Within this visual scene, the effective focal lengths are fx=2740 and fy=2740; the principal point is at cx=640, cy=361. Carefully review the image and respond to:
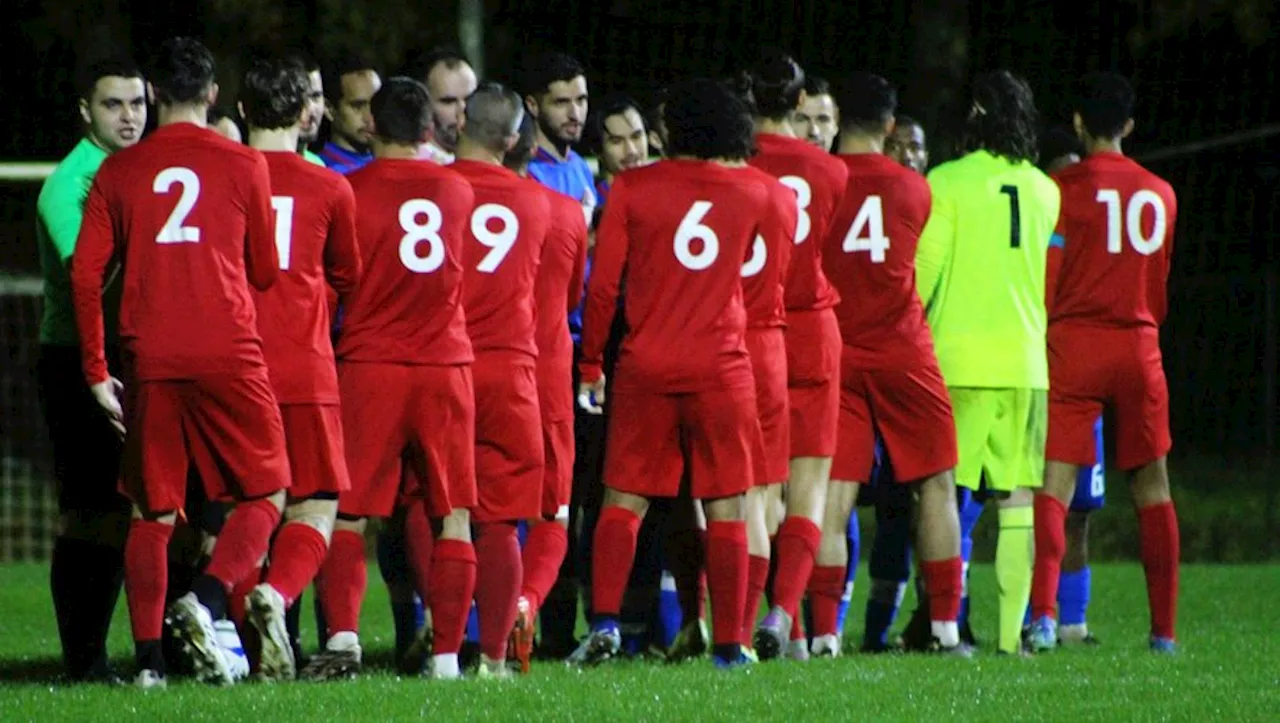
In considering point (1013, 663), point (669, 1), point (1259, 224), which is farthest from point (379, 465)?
point (1259, 224)

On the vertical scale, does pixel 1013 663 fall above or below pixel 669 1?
below

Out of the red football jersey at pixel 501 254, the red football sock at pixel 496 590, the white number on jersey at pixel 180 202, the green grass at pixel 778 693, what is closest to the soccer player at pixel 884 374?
the green grass at pixel 778 693

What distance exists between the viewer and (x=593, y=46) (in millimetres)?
25328

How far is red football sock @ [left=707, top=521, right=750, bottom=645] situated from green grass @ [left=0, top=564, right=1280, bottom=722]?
0.63 feet

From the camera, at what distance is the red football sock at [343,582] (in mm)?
9570

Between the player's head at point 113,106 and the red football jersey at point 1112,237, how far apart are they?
12.7 feet

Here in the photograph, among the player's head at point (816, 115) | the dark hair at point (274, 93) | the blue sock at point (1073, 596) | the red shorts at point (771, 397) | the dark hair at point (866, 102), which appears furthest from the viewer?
the blue sock at point (1073, 596)

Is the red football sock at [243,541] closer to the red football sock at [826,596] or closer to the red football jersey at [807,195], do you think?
the red football jersey at [807,195]

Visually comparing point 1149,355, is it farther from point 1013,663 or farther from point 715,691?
point 715,691

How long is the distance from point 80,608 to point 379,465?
1297 millimetres

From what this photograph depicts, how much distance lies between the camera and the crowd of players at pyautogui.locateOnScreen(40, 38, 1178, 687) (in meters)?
9.04

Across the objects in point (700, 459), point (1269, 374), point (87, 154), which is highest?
point (87, 154)

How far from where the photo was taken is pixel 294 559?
9312mm

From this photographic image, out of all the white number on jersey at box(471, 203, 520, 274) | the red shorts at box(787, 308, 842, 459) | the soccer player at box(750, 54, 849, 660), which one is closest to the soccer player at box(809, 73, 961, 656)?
the soccer player at box(750, 54, 849, 660)
